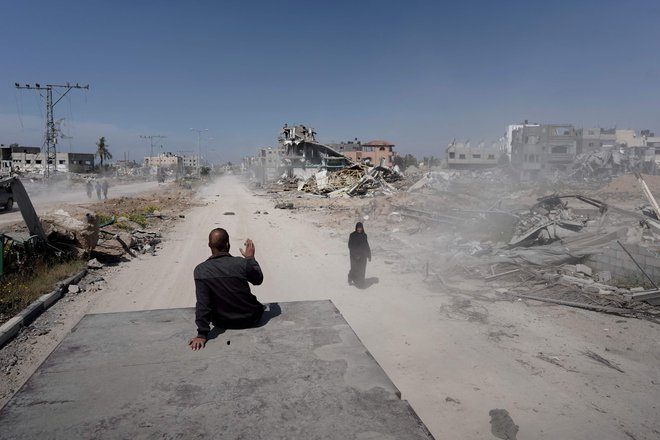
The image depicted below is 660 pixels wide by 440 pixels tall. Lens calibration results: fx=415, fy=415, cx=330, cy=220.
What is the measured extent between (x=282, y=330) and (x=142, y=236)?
10755 millimetres

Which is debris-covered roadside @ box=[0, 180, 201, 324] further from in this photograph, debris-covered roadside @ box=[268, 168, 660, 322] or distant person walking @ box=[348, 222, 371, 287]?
debris-covered roadside @ box=[268, 168, 660, 322]

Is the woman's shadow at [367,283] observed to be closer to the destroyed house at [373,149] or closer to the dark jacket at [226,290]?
the dark jacket at [226,290]

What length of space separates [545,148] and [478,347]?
6128 centimetres

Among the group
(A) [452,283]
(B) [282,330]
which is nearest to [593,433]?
(B) [282,330]

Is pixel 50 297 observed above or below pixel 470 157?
below

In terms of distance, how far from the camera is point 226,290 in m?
3.09

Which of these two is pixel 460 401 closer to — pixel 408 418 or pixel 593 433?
pixel 593 433

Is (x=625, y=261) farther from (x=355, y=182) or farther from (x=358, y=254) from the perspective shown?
(x=355, y=182)

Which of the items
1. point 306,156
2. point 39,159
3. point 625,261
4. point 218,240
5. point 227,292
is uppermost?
point 306,156

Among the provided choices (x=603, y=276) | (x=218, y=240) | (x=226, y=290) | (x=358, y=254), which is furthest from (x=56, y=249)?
(x=603, y=276)

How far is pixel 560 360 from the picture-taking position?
4867 mm

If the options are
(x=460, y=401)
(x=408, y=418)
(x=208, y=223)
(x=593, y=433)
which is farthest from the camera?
(x=208, y=223)

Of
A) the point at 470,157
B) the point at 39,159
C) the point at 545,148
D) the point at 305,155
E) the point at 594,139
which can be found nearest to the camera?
the point at 305,155

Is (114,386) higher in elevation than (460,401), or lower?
higher
